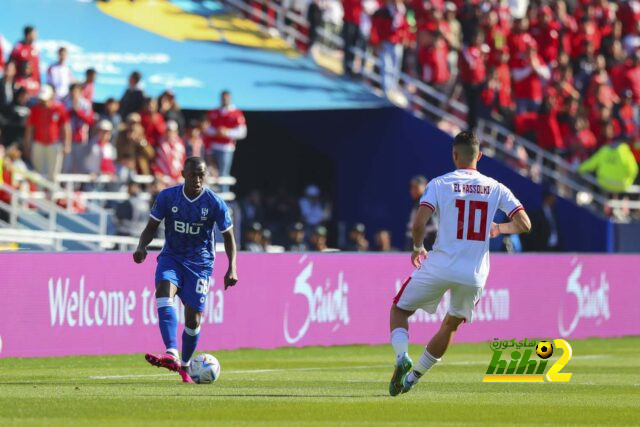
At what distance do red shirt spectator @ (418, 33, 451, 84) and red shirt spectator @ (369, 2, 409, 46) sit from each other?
2.87 ft

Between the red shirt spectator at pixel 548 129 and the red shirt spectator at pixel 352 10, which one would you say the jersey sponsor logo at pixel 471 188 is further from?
the red shirt spectator at pixel 548 129

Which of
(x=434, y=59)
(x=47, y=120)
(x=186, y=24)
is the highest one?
(x=186, y=24)

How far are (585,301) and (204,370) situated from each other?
13606 mm

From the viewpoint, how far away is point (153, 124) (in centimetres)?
2719

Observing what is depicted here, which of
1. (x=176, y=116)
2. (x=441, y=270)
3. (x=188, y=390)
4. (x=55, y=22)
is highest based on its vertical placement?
(x=55, y=22)

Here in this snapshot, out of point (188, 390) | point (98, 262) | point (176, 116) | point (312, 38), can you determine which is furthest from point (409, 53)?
point (188, 390)

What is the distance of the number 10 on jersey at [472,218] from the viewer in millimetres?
13273

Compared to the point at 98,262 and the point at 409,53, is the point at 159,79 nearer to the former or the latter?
the point at 409,53

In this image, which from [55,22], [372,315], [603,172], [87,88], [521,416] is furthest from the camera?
[603,172]

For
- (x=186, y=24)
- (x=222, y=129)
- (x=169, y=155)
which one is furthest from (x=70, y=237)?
(x=186, y=24)

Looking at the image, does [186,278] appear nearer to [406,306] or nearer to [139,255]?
[139,255]

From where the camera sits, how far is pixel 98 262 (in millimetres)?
19641

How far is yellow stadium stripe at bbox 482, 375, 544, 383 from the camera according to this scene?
51.5ft

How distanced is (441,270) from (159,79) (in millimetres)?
17588
